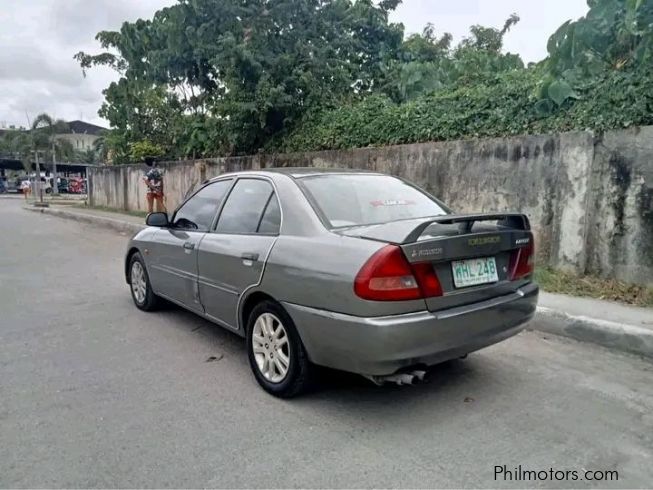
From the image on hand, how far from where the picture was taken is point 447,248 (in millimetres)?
2836

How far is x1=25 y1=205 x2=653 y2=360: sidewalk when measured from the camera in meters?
4.18

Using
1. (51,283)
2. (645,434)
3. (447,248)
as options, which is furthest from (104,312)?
(645,434)

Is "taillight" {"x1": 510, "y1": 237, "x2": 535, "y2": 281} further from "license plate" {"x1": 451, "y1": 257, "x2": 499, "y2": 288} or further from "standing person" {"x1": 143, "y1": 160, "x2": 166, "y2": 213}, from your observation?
"standing person" {"x1": 143, "y1": 160, "x2": 166, "y2": 213}

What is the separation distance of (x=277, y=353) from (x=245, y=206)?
1220 millimetres

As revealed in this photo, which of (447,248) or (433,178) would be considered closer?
(447,248)

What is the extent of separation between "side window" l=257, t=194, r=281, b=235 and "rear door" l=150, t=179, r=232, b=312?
29.6 inches

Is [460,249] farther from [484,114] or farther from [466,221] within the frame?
[484,114]

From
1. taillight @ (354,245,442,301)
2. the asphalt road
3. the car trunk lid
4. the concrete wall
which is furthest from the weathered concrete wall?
taillight @ (354,245,442,301)

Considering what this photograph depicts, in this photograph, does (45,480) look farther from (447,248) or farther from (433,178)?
(433,178)

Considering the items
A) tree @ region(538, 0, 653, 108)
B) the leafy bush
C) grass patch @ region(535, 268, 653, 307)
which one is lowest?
grass patch @ region(535, 268, 653, 307)

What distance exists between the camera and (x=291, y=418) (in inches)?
117

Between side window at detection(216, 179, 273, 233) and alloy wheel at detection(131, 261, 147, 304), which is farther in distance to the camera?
alloy wheel at detection(131, 261, 147, 304)

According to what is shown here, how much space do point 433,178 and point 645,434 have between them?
5.28 meters

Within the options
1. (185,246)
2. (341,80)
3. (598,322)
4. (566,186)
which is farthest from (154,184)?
(598,322)
